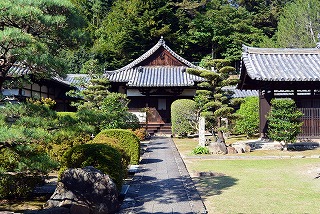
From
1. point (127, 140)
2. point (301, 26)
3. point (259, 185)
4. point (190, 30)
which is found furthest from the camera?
point (190, 30)

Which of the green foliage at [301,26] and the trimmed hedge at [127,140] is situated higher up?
the green foliage at [301,26]

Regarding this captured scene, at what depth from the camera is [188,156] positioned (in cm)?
1316

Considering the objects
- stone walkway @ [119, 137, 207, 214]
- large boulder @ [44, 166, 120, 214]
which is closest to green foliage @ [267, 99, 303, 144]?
stone walkway @ [119, 137, 207, 214]

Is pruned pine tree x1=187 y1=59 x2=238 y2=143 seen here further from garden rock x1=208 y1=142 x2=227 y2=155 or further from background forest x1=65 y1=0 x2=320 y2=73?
background forest x1=65 y1=0 x2=320 y2=73

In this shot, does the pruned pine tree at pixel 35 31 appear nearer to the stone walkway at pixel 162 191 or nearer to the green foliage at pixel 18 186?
the stone walkway at pixel 162 191

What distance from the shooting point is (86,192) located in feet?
19.3

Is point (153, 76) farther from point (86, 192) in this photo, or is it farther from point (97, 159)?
point (86, 192)

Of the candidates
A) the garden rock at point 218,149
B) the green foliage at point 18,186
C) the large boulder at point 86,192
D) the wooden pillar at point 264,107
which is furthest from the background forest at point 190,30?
the large boulder at point 86,192

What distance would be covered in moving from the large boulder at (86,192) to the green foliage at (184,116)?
1513cm

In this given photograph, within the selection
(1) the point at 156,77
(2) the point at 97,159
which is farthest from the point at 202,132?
(1) the point at 156,77

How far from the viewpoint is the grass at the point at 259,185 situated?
6.27 metres

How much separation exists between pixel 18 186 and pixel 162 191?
3.26 meters

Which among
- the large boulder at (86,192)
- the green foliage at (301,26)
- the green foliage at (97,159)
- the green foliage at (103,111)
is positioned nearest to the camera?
the green foliage at (103,111)

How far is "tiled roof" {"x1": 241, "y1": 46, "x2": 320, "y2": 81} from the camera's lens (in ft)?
49.2
